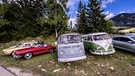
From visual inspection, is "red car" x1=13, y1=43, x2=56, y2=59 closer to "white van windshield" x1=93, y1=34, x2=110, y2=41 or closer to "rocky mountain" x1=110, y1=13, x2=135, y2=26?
"white van windshield" x1=93, y1=34, x2=110, y2=41

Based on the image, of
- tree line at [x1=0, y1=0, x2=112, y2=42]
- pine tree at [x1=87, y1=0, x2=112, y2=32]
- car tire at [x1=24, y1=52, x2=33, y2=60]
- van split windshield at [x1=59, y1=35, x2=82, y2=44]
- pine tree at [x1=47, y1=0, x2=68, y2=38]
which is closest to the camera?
van split windshield at [x1=59, y1=35, x2=82, y2=44]

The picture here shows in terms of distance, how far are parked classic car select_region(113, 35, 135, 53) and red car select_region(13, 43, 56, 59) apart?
6.09 meters


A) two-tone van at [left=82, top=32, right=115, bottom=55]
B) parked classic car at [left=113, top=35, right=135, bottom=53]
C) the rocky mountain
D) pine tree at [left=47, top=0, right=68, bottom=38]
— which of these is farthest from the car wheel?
the rocky mountain

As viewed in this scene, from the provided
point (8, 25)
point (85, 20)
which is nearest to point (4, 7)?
point (8, 25)

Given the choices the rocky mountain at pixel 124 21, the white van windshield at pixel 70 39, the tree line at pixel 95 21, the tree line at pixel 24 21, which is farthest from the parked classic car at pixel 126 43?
the rocky mountain at pixel 124 21

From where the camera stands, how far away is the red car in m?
9.31

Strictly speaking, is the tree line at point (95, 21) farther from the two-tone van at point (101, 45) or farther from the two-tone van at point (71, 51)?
the two-tone van at point (71, 51)

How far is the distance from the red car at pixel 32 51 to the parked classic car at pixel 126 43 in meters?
6.09

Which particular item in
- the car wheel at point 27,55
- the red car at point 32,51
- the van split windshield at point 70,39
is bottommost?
the car wheel at point 27,55

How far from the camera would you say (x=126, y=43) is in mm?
9336

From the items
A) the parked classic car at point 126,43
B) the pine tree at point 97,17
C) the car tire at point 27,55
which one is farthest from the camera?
the pine tree at point 97,17

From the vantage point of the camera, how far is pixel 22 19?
19.4 metres

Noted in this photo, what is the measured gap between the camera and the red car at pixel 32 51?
9.31 meters

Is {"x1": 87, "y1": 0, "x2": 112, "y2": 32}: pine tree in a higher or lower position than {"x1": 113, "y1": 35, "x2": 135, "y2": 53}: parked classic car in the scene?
higher
